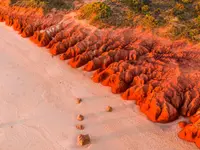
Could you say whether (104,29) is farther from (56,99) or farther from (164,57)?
(56,99)

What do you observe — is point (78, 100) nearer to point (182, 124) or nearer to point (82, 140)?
point (82, 140)

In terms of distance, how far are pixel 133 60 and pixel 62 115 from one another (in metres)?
5.29

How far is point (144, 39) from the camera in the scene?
1570 cm

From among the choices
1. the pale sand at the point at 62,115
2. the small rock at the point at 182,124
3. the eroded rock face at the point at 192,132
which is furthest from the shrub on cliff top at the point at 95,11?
the eroded rock face at the point at 192,132

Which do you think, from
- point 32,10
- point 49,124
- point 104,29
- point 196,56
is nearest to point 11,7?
point 32,10

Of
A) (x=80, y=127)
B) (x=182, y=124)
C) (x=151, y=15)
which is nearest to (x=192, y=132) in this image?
(x=182, y=124)

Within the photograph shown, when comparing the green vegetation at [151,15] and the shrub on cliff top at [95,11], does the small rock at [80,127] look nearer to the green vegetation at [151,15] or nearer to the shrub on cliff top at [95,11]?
the green vegetation at [151,15]

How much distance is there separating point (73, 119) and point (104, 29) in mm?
7399

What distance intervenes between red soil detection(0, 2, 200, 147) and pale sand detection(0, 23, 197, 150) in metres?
0.60

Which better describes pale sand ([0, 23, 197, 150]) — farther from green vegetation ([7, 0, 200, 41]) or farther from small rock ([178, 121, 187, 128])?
green vegetation ([7, 0, 200, 41])

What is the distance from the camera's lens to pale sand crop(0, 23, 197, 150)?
10656mm

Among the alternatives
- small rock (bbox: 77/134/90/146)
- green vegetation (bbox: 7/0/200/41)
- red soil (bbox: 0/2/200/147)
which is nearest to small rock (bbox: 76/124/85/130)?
small rock (bbox: 77/134/90/146)

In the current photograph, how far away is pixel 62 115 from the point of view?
39.3 ft

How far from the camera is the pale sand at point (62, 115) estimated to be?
10.7 m
